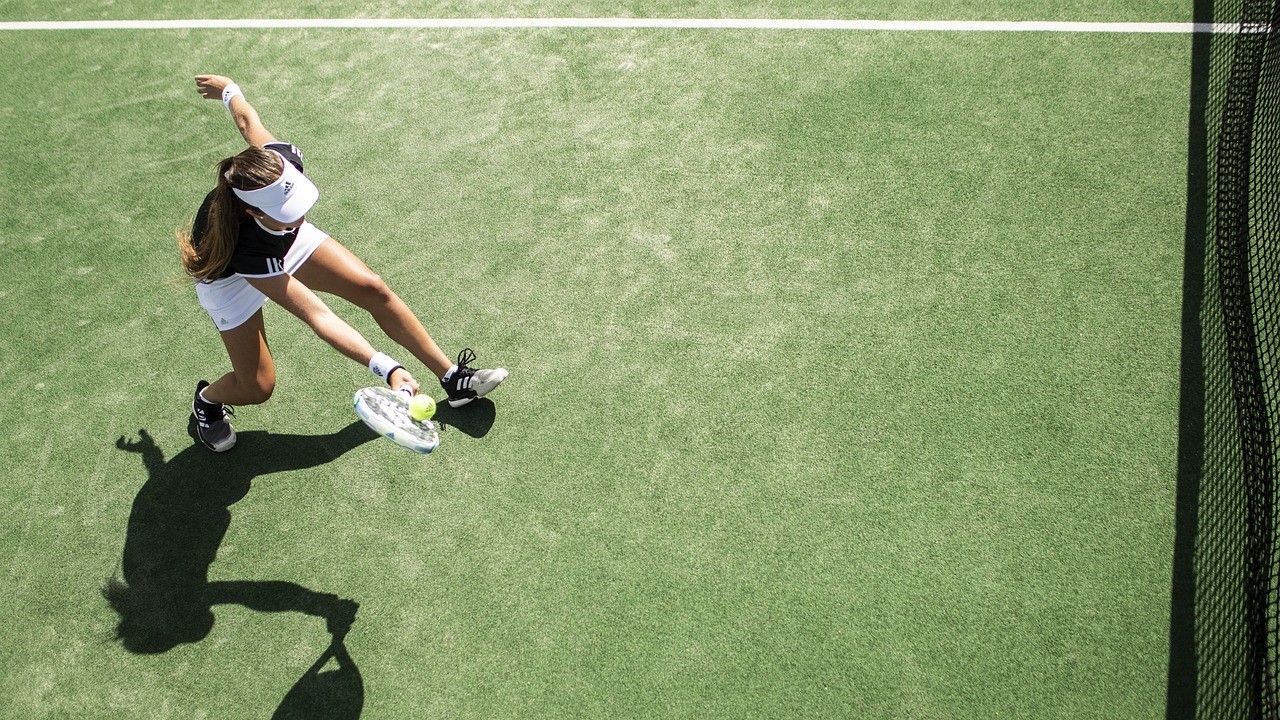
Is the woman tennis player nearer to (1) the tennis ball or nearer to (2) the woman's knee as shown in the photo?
(2) the woman's knee

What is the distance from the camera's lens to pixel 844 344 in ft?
17.7

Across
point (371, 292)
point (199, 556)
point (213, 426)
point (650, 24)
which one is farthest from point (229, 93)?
point (650, 24)

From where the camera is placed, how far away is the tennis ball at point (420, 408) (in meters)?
3.85

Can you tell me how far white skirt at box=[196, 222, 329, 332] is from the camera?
4.45 m

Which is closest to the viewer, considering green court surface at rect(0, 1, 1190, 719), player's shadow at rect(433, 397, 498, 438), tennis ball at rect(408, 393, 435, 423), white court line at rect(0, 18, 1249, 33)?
tennis ball at rect(408, 393, 435, 423)

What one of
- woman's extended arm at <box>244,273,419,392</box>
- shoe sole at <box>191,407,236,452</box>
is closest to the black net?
woman's extended arm at <box>244,273,419,392</box>

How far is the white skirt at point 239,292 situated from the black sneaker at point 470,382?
1.12 m

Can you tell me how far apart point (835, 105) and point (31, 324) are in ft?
20.4

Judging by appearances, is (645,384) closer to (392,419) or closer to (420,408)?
(420,408)

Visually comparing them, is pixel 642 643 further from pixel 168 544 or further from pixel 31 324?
pixel 31 324

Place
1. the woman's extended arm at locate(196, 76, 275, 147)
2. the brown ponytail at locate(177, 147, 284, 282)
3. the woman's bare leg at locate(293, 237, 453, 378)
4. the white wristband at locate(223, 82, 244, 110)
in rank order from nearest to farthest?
the brown ponytail at locate(177, 147, 284, 282)
the woman's bare leg at locate(293, 237, 453, 378)
the woman's extended arm at locate(196, 76, 275, 147)
the white wristband at locate(223, 82, 244, 110)

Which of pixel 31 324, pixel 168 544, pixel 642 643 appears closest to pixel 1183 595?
pixel 642 643

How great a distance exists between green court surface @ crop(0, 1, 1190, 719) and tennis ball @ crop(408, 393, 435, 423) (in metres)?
1.13

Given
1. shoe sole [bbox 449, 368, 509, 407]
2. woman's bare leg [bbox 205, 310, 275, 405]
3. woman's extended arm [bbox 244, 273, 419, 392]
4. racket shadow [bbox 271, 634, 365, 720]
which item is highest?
woman's extended arm [bbox 244, 273, 419, 392]
